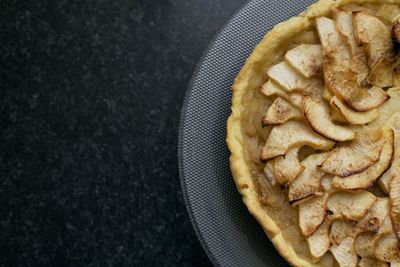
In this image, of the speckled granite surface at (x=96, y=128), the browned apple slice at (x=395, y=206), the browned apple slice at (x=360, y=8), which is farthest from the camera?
the speckled granite surface at (x=96, y=128)

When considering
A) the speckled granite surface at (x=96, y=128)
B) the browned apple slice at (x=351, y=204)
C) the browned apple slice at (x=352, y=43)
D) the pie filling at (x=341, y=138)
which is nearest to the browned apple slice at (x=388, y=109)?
the pie filling at (x=341, y=138)

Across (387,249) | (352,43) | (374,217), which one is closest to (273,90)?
(352,43)

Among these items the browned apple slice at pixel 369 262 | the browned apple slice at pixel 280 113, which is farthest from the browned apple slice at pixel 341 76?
the browned apple slice at pixel 369 262

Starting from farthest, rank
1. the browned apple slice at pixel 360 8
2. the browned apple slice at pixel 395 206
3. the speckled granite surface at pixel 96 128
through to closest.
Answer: the speckled granite surface at pixel 96 128
the browned apple slice at pixel 360 8
the browned apple slice at pixel 395 206

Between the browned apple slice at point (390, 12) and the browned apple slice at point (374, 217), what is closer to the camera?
the browned apple slice at point (374, 217)

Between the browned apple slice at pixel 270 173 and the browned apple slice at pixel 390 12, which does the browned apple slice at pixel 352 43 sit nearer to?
the browned apple slice at pixel 390 12

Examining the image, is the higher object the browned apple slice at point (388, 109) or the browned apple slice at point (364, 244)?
the browned apple slice at point (388, 109)

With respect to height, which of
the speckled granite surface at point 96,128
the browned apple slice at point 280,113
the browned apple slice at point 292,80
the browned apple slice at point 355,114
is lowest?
the speckled granite surface at point 96,128
